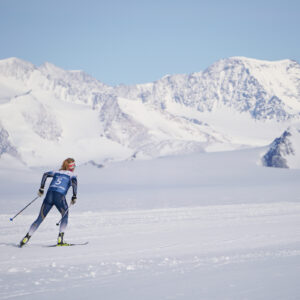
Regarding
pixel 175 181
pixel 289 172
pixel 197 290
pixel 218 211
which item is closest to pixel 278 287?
pixel 197 290

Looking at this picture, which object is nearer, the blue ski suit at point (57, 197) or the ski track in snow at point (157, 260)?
the ski track in snow at point (157, 260)

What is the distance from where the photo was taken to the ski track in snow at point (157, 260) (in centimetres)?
664

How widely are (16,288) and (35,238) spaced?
5546 mm

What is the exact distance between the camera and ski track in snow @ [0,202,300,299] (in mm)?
6637

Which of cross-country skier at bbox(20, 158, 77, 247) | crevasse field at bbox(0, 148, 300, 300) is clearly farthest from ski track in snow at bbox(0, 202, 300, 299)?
cross-country skier at bbox(20, 158, 77, 247)

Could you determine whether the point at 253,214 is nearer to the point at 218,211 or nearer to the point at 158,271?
the point at 218,211

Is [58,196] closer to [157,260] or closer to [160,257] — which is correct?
[160,257]

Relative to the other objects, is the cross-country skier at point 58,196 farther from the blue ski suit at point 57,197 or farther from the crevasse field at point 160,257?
the crevasse field at point 160,257

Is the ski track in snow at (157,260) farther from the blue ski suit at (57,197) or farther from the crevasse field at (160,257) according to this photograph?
the blue ski suit at (57,197)

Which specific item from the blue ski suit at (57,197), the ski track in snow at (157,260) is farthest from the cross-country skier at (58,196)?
the ski track in snow at (157,260)

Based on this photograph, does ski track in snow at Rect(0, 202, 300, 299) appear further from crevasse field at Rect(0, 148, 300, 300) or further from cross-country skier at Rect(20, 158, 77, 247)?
cross-country skier at Rect(20, 158, 77, 247)

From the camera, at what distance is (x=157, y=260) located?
346 inches

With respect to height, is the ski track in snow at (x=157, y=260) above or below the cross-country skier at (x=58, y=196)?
below

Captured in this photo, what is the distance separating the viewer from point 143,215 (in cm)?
1792
